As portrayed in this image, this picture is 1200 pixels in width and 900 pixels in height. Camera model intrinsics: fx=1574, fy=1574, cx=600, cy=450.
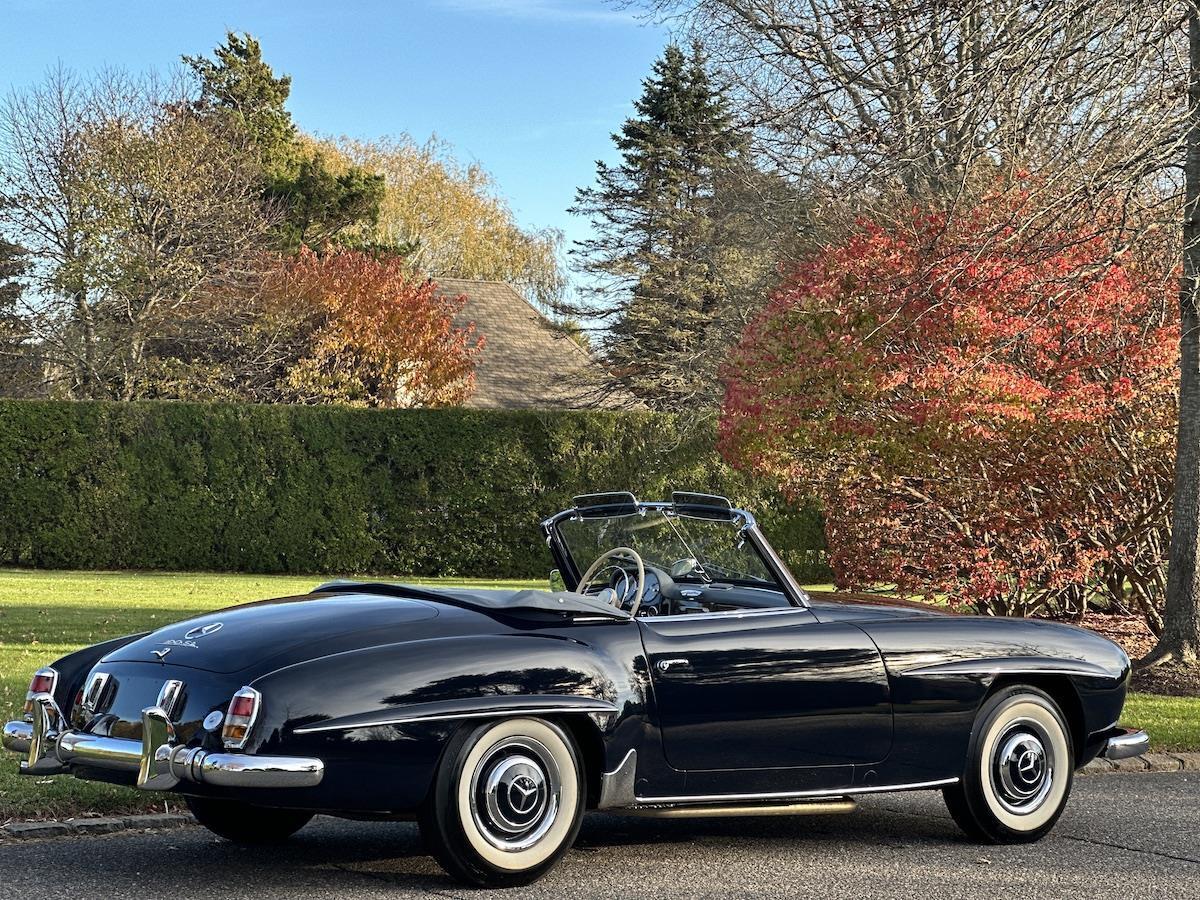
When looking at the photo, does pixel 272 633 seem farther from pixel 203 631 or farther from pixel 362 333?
pixel 362 333

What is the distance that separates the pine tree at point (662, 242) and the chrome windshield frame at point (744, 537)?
33.0 m

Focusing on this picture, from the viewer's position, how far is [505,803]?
17.8ft

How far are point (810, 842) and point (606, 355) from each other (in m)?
36.4

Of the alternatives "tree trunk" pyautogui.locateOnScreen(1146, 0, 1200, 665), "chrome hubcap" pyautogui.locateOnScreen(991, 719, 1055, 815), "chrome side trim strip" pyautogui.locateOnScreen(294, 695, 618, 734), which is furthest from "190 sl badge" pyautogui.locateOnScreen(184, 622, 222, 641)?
"tree trunk" pyautogui.locateOnScreen(1146, 0, 1200, 665)

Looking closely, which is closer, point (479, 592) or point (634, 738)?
point (634, 738)

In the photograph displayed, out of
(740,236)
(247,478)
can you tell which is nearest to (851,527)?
(247,478)

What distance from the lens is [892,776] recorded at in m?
6.27

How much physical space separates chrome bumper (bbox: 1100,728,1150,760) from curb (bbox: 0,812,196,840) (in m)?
3.93

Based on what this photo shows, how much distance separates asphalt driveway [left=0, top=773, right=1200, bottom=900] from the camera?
5508 mm

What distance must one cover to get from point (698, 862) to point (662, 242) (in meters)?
37.5

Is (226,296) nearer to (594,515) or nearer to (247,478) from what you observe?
(247,478)

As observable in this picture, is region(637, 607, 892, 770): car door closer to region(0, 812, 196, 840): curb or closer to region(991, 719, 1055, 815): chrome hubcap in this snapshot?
region(991, 719, 1055, 815): chrome hubcap

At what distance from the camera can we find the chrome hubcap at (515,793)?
17.6 feet

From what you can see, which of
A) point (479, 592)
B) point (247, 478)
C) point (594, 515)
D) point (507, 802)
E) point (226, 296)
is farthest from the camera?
point (226, 296)
